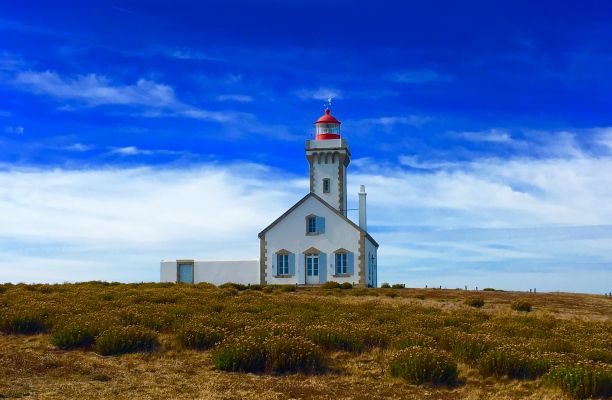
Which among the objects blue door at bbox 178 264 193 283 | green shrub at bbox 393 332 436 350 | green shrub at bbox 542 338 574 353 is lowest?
green shrub at bbox 542 338 574 353

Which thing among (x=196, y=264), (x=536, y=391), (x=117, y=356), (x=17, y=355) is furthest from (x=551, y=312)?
(x=196, y=264)

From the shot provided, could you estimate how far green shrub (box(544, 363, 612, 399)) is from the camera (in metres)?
10.7

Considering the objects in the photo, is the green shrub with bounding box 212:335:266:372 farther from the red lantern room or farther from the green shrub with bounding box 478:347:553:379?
the red lantern room

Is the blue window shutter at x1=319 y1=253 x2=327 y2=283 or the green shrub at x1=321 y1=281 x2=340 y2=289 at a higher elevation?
the blue window shutter at x1=319 y1=253 x2=327 y2=283

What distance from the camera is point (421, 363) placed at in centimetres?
1187

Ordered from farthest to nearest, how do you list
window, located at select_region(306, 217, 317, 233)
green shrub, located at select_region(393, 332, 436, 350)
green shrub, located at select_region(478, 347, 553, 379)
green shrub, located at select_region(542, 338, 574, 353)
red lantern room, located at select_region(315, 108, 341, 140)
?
red lantern room, located at select_region(315, 108, 341, 140)
window, located at select_region(306, 217, 317, 233)
green shrub, located at select_region(542, 338, 574, 353)
green shrub, located at select_region(393, 332, 436, 350)
green shrub, located at select_region(478, 347, 553, 379)

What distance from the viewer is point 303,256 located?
4247cm

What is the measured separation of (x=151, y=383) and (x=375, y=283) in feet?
120

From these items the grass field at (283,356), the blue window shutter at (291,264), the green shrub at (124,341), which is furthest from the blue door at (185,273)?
the green shrub at (124,341)

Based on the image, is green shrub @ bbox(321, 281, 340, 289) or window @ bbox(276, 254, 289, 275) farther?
window @ bbox(276, 254, 289, 275)

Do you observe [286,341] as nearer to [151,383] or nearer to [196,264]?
[151,383]

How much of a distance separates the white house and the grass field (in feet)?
71.1

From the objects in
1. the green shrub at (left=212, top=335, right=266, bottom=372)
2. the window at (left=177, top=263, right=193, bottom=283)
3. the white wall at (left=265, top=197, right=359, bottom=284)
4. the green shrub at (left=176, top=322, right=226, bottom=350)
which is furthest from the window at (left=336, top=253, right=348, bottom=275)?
the green shrub at (left=212, top=335, right=266, bottom=372)

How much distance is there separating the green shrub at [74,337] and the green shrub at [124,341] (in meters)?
0.31
